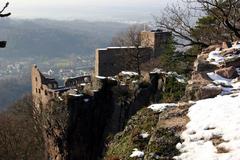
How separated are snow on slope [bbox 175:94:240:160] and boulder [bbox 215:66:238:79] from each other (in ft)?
7.02

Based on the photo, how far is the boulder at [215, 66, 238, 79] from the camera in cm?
1066

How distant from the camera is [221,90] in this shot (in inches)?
372

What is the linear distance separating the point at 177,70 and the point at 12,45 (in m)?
184

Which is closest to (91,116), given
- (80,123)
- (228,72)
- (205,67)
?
(80,123)

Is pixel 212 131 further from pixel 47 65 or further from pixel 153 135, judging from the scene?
pixel 47 65

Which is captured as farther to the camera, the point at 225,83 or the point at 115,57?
the point at 115,57

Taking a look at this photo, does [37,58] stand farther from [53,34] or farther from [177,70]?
[177,70]

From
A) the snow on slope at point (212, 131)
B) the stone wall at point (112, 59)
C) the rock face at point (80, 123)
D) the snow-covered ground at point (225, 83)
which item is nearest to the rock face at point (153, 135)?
the snow on slope at point (212, 131)

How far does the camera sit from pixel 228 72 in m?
10.8

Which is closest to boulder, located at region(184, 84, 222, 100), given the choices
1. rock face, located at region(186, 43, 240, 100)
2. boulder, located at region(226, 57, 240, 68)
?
rock face, located at region(186, 43, 240, 100)

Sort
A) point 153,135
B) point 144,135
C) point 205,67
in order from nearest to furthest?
1. point 153,135
2. point 144,135
3. point 205,67

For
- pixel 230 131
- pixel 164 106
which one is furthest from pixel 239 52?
pixel 230 131

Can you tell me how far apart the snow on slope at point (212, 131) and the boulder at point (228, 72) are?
2140 mm

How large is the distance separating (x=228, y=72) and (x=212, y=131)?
3848 millimetres
